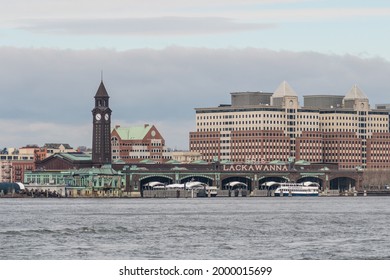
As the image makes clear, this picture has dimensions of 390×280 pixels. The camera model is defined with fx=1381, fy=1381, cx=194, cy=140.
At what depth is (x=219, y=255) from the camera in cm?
8706

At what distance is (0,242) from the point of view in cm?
9844

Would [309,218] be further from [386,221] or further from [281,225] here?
[281,225]

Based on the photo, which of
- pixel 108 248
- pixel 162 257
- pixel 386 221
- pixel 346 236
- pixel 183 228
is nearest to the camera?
pixel 162 257

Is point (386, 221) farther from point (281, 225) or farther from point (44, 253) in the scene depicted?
point (44, 253)

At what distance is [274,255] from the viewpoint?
3442 inches

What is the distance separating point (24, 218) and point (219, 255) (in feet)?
191

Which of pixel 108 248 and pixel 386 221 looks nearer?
pixel 108 248

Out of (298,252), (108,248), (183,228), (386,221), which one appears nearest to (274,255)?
(298,252)

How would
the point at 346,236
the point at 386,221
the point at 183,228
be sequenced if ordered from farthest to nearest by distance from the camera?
the point at 386,221
the point at 183,228
the point at 346,236

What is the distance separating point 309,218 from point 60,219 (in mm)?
25810

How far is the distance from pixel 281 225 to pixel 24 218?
3071cm

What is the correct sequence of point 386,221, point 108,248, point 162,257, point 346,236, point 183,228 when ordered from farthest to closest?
1. point 386,221
2. point 183,228
3. point 346,236
4. point 108,248
5. point 162,257

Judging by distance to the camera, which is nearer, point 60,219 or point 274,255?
point 274,255

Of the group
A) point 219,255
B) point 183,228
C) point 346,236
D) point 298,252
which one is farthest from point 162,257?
point 183,228
